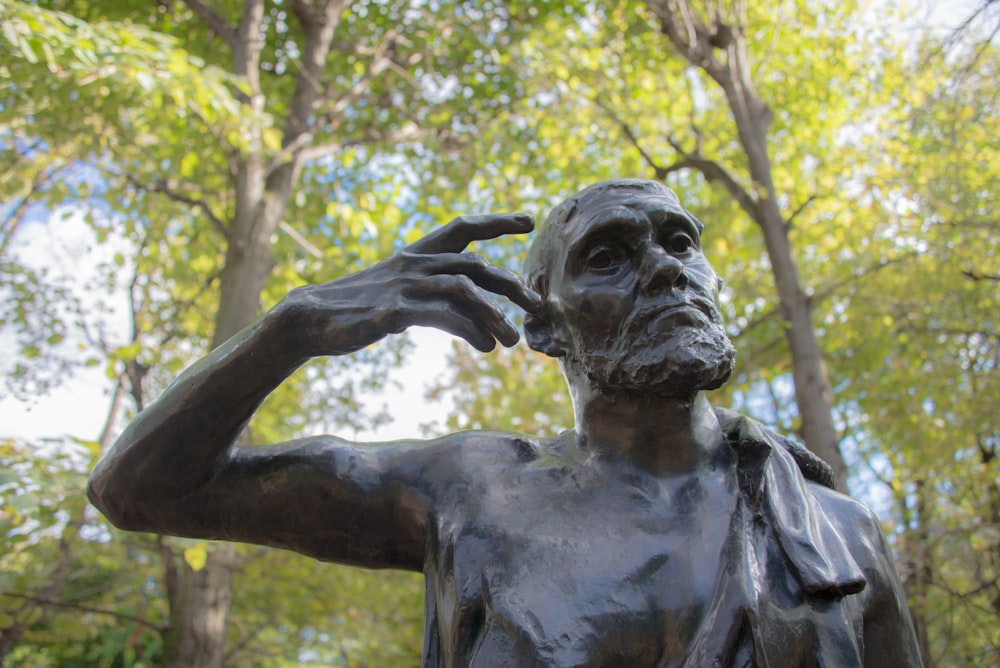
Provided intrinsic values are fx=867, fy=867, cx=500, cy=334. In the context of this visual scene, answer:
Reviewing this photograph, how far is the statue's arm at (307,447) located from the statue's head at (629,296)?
19 centimetres

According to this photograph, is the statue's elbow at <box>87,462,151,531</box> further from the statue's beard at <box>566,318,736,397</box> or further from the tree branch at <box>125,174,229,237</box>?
the tree branch at <box>125,174,229,237</box>

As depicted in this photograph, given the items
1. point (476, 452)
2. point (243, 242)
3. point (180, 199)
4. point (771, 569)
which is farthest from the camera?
point (180, 199)

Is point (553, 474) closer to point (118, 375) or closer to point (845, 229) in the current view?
point (118, 375)

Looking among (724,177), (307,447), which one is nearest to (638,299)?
(307,447)

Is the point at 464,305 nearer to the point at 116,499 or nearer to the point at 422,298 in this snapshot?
the point at 422,298

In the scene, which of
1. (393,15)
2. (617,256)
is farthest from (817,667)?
(393,15)

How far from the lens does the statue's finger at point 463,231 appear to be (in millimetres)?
1930

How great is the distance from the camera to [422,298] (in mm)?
1835

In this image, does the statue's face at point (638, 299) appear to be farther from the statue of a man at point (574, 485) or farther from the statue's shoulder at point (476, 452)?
the statue's shoulder at point (476, 452)

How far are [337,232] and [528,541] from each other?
24.6ft

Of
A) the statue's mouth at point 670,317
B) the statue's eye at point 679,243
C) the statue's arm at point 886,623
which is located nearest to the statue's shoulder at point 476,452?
the statue's mouth at point 670,317

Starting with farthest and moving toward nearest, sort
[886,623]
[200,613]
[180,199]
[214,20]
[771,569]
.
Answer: [214,20] → [180,199] → [200,613] → [886,623] → [771,569]

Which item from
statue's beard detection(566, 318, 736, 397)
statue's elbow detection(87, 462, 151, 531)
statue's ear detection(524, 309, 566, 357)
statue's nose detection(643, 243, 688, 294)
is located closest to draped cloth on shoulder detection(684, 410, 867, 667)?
statue's beard detection(566, 318, 736, 397)

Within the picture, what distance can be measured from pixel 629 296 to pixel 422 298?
0.48 metres
